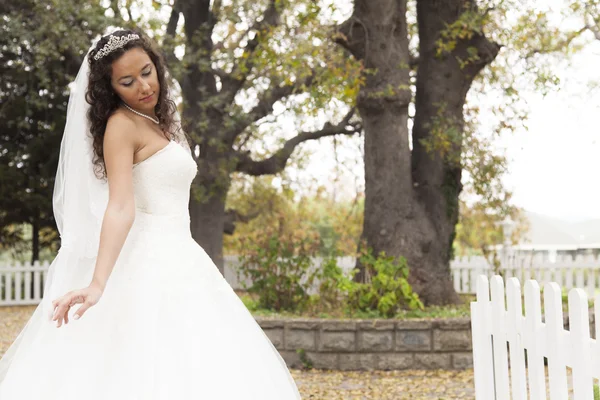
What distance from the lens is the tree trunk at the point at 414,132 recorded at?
Result: 28.9 feet

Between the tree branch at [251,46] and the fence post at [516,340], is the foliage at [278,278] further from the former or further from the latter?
the tree branch at [251,46]

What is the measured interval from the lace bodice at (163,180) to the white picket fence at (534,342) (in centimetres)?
163

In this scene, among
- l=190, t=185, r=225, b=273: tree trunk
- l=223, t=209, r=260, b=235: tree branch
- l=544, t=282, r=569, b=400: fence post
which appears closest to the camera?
l=544, t=282, r=569, b=400: fence post

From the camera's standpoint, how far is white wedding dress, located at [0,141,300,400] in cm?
274

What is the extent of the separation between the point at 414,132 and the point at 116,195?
7.29m

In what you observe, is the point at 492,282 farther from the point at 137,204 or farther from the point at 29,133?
the point at 29,133

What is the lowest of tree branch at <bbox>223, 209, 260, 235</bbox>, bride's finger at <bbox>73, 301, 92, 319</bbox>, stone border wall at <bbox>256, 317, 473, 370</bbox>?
stone border wall at <bbox>256, 317, 473, 370</bbox>

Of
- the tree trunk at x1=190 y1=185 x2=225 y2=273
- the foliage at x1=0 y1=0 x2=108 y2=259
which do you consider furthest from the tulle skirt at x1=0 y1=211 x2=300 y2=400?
the tree trunk at x1=190 y1=185 x2=225 y2=273

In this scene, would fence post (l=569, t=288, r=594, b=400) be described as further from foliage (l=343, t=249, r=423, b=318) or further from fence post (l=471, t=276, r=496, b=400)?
foliage (l=343, t=249, r=423, b=318)

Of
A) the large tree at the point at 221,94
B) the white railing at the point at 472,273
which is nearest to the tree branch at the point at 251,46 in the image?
the large tree at the point at 221,94

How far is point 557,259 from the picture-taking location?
14586 mm

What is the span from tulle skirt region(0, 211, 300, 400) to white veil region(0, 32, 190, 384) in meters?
0.02

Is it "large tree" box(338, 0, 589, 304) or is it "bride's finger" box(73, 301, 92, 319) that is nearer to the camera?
"bride's finger" box(73, 301, 92, 319)

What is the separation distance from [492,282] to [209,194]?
1079 centimetres
